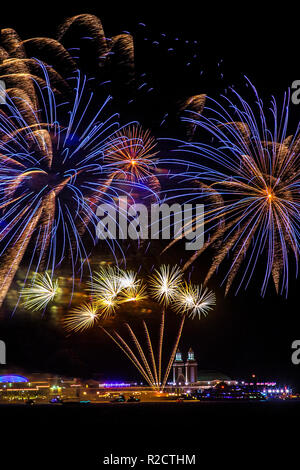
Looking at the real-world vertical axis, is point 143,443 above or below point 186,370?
above

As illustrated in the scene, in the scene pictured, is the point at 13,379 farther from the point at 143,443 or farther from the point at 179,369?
the point at 143,443

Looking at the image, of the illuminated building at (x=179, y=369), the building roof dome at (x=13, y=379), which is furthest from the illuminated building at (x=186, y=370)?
the building roof dome at (x=13, y=379)

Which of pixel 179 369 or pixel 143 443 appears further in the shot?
pixel 179 369

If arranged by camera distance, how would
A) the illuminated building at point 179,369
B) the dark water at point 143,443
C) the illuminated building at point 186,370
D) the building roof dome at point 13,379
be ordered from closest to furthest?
the dark water at point 143,443 < the building roof dome at point 13,379 < the illuminated building at point 186,370 < the illuminated building at point 179,369

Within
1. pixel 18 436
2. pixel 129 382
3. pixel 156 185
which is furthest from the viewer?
pixel 129 382

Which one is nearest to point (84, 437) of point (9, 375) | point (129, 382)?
point (9, 375)

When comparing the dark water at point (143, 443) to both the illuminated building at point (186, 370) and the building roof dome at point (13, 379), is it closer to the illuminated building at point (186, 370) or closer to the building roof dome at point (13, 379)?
the building roof dome at point (13, 379)

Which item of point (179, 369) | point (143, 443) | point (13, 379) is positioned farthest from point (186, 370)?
point (143, 443)
